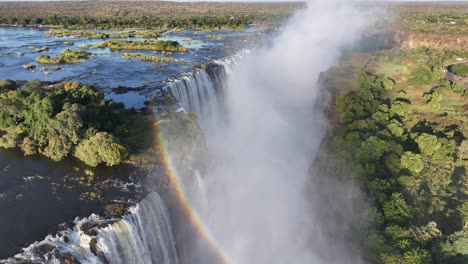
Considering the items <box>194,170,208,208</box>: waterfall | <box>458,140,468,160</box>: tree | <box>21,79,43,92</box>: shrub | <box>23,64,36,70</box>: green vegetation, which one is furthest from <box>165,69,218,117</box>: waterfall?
<box>458,140,468,160</box>: tree

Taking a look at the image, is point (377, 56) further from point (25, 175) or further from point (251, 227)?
point (25, 175)

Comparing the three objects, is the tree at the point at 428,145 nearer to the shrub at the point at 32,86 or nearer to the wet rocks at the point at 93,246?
the wet rocks at the point at 93,246

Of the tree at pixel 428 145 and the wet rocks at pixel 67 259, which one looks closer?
the wet rocks at pixel 67 259

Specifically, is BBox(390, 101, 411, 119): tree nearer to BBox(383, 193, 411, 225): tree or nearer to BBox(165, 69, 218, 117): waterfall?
BBox(383, 193, 411, 225): tree

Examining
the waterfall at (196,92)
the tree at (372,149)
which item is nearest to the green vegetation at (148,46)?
the waterfall at (196,92)

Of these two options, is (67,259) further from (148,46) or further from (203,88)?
(148,46)
